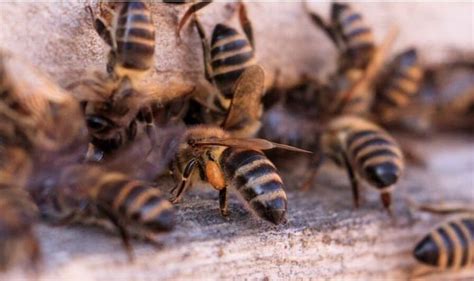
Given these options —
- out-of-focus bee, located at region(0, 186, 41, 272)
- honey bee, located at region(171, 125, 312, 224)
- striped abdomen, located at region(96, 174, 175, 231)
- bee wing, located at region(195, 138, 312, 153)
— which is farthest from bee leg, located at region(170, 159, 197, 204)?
out-of-focus bee, located at region(0, 186, 41, 272)

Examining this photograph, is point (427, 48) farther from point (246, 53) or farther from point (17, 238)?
point (17, 238)

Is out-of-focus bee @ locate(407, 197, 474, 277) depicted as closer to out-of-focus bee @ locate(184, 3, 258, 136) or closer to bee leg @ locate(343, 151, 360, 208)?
bee leg @ locate(343, 151, 360, 208)

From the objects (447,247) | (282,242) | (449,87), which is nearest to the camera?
(282,242)

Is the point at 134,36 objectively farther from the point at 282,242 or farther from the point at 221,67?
the point at 282,242

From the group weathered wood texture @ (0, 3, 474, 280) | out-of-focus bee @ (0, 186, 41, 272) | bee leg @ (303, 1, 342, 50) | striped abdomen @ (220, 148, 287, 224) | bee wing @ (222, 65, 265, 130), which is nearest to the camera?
out-of-focus bee @ (0, 186, 41, 272)

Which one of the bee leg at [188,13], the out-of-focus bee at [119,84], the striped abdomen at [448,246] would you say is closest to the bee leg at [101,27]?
the out-of-focus bee at [119,84]

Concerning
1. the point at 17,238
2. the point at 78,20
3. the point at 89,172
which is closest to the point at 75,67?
the point at 78,20

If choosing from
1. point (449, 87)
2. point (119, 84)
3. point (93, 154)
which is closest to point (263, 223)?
point (93, 154)
